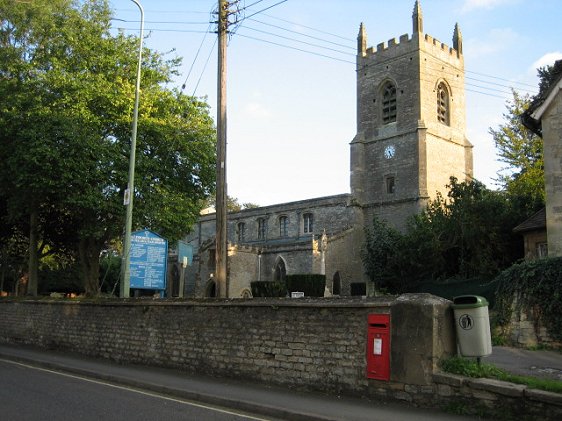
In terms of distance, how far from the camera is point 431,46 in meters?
47.6

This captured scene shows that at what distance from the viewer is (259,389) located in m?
10.5

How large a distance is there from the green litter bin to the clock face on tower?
126 ft

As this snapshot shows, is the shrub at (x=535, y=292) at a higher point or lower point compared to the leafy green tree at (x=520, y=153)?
lower

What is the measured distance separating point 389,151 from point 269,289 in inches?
654

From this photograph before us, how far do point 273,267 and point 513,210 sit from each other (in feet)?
66.9

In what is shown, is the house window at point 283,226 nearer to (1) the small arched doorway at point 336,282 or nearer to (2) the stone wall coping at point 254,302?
(1) the small arched doorway at point 336,282

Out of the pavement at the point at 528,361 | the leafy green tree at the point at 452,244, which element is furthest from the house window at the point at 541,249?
the pavement at the point at 528,361

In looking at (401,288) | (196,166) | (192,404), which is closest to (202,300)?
(192,404)

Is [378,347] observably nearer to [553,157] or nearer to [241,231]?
[553,157]

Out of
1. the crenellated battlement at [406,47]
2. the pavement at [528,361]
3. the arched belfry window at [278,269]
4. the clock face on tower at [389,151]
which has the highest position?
the crenellated battlement at [406,47]

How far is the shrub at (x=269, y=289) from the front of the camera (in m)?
37.4

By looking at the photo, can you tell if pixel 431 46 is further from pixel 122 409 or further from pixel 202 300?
pixel 122 409

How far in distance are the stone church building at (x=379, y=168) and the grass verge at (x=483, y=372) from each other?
107 feet

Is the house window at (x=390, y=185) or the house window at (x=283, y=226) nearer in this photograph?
the house window at (x=390, y=185)
